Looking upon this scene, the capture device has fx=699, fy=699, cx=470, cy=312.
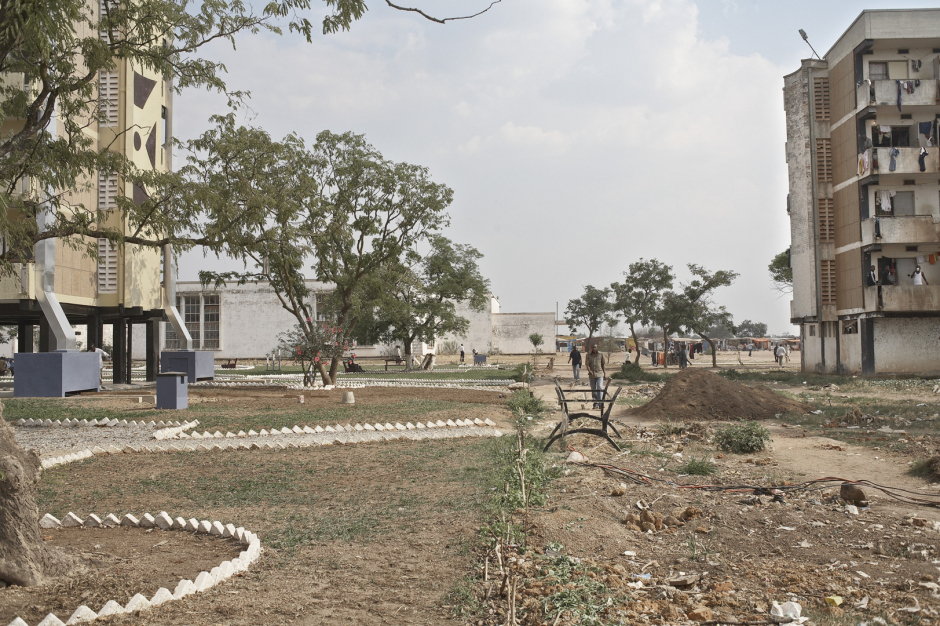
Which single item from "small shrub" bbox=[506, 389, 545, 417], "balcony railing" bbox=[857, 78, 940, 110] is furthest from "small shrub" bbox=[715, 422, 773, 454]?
"balcony railing" bbox=[857, 78, 940, 110]

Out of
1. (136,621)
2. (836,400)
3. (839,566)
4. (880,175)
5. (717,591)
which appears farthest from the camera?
(880,175)

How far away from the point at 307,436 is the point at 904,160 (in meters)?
30.3

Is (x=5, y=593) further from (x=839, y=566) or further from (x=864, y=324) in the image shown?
(x=864, y=324)

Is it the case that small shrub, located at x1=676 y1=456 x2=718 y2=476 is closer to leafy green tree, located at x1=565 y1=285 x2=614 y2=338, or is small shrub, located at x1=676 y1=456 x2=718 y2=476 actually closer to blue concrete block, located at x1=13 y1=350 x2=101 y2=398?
blue concrete block, located at x1=13 y1=350 x2=101 y2=398

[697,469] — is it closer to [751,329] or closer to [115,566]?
[115,566]

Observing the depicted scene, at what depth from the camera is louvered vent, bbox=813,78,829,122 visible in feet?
114

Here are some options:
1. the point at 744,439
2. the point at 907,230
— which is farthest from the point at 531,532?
the point at 907,230

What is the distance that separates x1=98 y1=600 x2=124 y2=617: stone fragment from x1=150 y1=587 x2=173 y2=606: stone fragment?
→ 17cm

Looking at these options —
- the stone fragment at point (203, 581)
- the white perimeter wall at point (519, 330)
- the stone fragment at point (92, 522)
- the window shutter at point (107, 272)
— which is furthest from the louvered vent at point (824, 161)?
the white perimeter wall at point (519, 330)

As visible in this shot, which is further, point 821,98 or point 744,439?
point 821,98

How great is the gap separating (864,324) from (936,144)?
877cm

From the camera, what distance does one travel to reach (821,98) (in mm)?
34906

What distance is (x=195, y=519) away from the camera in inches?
234

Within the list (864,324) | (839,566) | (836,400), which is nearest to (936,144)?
(864,324)
